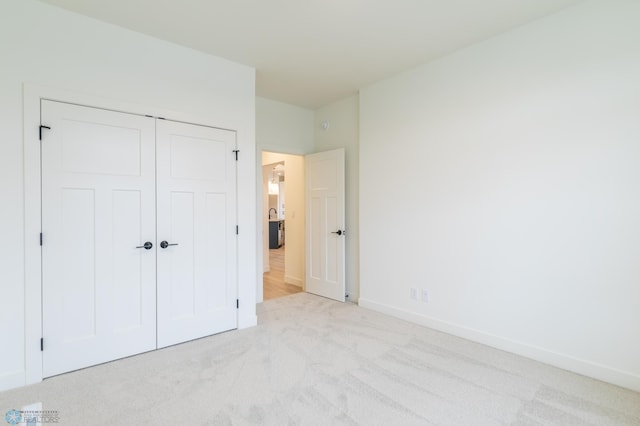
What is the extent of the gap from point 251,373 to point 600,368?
274 cm

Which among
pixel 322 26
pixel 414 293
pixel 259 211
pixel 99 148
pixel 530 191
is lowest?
pixel 414 293

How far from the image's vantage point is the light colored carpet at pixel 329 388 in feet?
6.48

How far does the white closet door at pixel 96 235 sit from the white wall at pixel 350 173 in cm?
258

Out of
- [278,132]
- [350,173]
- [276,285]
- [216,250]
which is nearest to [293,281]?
[276,285]

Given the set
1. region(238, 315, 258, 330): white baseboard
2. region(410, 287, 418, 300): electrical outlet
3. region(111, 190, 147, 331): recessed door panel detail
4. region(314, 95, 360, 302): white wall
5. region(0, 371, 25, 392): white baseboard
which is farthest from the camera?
region(314, 95, 360, 302): white wall

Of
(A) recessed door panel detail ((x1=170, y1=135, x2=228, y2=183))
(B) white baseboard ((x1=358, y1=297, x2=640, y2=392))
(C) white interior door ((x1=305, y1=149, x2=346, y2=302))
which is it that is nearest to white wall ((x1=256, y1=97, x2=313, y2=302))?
(C) white interior door ((x1=305, y1=149, x2=346, y2=302))

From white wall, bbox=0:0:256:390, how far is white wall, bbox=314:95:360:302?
1.58 m

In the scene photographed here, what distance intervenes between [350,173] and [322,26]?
2.12m

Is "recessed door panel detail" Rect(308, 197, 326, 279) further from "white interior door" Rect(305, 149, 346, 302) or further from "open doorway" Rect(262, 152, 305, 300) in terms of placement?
"open doorway" Rect(262, 152, 305, 300)

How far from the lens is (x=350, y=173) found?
14.8 ft

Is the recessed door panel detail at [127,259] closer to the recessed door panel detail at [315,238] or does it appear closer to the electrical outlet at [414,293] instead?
the recessed door panel detail at [315,238]

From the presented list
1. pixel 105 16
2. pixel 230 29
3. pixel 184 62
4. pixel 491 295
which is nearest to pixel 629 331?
pixel 491 295

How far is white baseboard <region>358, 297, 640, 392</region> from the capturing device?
91.6 inches

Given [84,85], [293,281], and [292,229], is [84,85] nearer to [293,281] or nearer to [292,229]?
[292,229]
